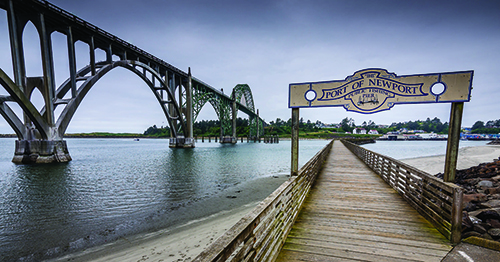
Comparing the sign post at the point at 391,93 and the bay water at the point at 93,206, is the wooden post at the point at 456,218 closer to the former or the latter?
the sign post at the point at 391,93

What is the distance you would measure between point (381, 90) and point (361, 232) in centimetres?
249

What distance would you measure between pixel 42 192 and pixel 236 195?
30.6 feet

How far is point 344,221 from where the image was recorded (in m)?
4.26

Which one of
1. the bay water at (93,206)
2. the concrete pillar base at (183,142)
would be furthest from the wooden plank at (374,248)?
the concrete pillar base at (183,142)

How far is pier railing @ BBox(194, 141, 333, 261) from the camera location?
1.63 metres

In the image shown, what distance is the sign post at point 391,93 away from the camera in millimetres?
3473

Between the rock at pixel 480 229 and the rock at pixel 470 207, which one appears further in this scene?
the rock at pixel 470 207

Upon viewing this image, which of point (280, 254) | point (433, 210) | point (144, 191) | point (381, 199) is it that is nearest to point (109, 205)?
point (144, 191)

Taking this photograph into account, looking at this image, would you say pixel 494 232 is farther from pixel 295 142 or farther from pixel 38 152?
pixel 38 152

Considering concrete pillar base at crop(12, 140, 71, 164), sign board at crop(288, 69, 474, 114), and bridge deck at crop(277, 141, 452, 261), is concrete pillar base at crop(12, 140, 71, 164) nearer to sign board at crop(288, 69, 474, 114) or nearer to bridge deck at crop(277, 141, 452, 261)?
bridge deck at crop(277, 141, 452, 261)

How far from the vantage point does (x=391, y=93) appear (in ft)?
12.4

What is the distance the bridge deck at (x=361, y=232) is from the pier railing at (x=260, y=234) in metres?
0.29

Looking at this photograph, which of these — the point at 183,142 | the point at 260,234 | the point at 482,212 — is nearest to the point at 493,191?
the point at 482,212

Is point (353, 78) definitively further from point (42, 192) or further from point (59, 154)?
point (59, 154)
